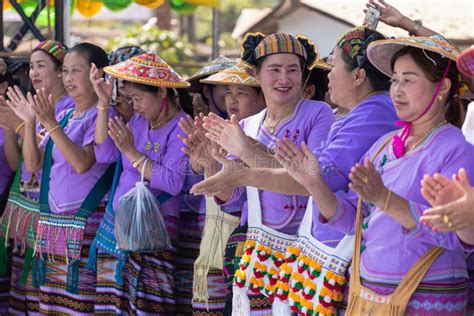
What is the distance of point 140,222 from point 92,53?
4.13 feet

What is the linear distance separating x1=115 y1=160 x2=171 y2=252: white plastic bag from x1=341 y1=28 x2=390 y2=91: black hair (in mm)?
1666

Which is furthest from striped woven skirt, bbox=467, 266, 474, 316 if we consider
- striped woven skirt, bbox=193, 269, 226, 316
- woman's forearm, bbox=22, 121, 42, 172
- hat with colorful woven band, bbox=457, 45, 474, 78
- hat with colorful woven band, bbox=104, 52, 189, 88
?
woman's forearm, bbox=22, 121, 42, 172

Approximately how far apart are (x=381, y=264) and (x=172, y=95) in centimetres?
231

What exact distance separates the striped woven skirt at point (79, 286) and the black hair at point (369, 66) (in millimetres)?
2339

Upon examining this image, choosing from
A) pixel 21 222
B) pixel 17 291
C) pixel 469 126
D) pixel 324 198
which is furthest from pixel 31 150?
pixel 469 126

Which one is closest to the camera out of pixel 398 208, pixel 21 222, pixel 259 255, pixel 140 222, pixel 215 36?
pixel 398 208

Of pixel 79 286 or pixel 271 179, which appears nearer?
pixel 271 179

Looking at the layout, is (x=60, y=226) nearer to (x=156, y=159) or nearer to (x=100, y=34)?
(x=156, y=159)

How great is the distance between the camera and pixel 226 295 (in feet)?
16.4

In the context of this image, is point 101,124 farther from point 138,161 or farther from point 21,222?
point 21,222

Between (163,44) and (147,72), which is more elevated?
(163,44)

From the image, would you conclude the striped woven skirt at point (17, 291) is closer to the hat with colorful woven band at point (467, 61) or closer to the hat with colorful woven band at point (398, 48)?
the hat with colorful woven band at point (398, 48)

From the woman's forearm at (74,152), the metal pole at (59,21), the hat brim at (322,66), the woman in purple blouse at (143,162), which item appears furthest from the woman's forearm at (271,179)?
the metal pole at (59,21)

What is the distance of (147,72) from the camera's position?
5125 mm
